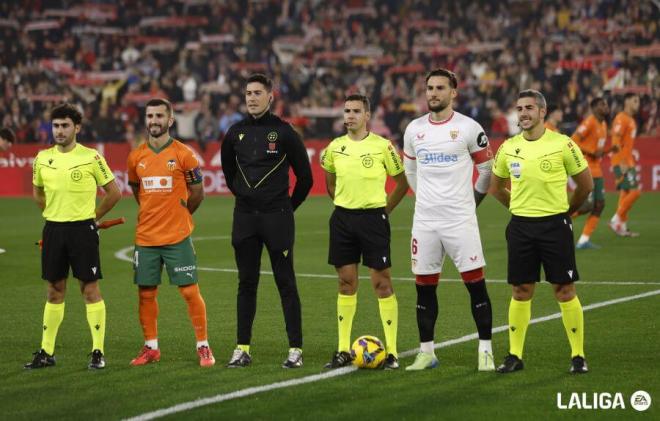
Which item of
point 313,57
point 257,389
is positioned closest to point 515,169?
point 257,389

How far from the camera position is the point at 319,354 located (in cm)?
991

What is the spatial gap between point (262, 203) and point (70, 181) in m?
1.52

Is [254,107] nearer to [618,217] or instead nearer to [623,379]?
[623,379]

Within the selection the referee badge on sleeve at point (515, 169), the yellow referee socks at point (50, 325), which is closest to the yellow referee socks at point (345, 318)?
the referee badge on sleeve at point (515, 169)

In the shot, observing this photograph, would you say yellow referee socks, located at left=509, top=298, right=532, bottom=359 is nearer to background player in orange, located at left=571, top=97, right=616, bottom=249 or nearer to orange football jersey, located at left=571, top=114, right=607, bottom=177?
background player in orange, located at left=571, top=97, right=616, bottom=249

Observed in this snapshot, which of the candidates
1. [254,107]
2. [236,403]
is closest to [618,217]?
[254,107]

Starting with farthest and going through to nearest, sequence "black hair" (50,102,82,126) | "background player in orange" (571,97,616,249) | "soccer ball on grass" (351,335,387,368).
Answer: "background player in orange" (571,97,616,249) → "black hair" (50,102,82,126) → "soccer ball on grass" (351,335,387,368)

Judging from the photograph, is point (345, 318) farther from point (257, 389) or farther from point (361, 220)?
point (257, 389)

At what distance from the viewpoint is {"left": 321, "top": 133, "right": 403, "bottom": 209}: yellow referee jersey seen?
952 centimetres

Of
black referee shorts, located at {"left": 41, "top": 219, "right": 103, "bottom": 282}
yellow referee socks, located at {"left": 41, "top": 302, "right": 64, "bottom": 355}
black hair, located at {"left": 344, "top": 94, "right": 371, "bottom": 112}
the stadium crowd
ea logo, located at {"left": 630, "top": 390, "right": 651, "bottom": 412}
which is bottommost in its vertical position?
ea logo, located at {"left": 630, "top": 390, "right": 651, "bottom": 412}

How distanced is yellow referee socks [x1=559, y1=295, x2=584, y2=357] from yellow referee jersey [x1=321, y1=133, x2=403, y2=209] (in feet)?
5.61

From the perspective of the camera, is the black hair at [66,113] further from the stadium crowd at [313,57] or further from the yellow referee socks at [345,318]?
the stadium crowd at [313,57]

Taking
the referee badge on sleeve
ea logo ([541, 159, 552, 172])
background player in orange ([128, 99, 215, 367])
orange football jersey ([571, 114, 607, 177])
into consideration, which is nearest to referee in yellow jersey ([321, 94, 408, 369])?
the referee badge on sleeve

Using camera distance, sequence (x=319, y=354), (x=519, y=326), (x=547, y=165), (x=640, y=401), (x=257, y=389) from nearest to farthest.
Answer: (x=640, y=401) < (x=257, y=389) < (x=547, y=165) < (x=519, y=326) < (x=319, y=354)
